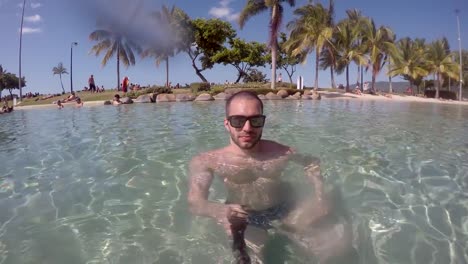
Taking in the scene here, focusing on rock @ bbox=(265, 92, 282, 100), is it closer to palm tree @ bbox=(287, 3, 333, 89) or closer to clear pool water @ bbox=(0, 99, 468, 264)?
palm tree @ bbox=(287, 3, 333, 89)

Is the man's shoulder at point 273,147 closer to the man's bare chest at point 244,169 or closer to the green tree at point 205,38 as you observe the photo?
the man's bare chest at point 244,169

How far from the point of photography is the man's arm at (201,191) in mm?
2672

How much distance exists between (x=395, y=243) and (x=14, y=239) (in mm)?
3371

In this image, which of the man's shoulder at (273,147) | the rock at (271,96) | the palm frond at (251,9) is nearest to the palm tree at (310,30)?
the palm frond at (251,9)

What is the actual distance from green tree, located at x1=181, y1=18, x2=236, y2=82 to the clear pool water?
36.2m

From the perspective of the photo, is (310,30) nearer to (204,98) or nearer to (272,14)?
(272,14)

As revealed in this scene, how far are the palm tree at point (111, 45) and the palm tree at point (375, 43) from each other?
91.7ft

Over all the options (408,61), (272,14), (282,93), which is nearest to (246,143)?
(282,93)

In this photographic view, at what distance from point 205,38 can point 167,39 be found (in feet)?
15.6

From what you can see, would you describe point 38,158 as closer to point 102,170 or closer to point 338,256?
point 102,170

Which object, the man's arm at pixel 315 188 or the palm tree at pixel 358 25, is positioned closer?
the man's arm at pixel 315 188

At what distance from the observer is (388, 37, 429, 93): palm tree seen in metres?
38.8

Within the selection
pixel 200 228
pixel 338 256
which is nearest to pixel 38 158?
pixel 200 228

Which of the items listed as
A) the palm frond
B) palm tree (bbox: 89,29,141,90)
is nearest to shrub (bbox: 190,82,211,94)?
the palm frond
